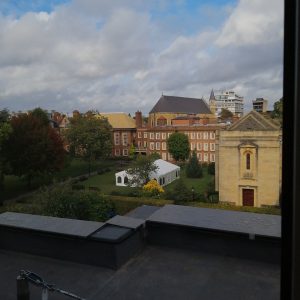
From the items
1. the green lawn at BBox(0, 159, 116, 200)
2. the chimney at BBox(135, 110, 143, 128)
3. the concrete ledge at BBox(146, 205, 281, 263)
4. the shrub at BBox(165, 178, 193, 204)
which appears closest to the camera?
the concrete ledge at BBox(146, 205, 281, 263)

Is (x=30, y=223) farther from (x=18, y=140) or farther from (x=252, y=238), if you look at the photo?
(x=18, y=140)

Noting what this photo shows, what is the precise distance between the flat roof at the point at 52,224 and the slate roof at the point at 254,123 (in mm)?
12570

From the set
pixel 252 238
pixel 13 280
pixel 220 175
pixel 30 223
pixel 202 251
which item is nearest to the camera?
pixel 13 280

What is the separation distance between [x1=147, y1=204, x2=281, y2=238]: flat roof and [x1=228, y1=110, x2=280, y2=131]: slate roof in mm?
11819

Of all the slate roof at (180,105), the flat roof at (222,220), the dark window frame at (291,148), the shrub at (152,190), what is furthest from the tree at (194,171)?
the dark window frame at (291,148)

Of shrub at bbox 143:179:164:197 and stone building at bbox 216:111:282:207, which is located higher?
stone building at bbox 216:111:282:207

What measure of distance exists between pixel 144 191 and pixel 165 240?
Result: 1390cm

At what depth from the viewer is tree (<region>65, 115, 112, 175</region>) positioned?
25391mm

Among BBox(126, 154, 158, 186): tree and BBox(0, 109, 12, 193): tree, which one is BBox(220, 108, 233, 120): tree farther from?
BBox(0, 109, 12, 193): tree

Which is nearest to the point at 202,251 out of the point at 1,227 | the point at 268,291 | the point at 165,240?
the point at 165,240

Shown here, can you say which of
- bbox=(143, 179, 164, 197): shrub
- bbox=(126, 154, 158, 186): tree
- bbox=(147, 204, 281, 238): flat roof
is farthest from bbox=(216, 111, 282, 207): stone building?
bbox=(147, 204, 281, 238): flat roof

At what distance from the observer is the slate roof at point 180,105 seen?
4422 cm

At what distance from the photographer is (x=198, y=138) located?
3334 centimetres

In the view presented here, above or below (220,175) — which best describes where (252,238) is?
above
